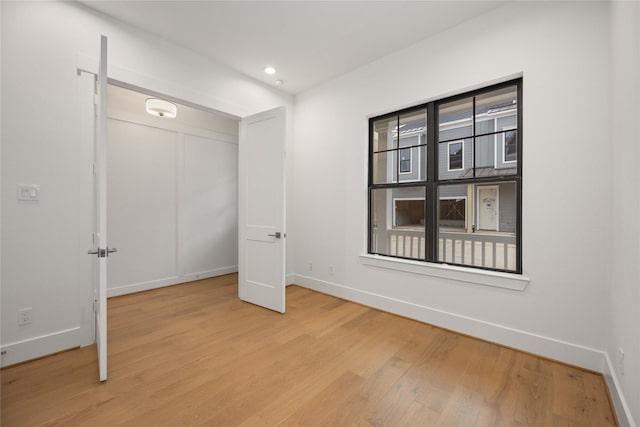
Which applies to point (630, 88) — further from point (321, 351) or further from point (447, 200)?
point (447, 200)

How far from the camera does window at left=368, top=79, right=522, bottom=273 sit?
8.59ft

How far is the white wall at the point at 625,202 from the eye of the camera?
1.26 metres

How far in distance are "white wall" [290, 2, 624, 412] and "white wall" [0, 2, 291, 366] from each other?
2.94 m

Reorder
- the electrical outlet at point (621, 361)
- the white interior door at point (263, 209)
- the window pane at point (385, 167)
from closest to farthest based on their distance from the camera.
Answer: the electrical outlet at point (621, 361) → the white interior door at point (263, 209) → the window pane at point (385, 167)

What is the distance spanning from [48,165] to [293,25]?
2.46 meters

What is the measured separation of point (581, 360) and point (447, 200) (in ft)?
10.7

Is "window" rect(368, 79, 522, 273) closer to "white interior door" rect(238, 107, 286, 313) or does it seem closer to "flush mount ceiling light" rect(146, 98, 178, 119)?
"white interior door" rect(238, 107, 286, 313)

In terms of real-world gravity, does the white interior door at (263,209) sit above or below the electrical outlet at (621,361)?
above

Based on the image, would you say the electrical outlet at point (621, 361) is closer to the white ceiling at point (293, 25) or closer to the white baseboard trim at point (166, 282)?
the white ceiling at point (293, 25)

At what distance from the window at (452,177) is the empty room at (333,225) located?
0.04 metres

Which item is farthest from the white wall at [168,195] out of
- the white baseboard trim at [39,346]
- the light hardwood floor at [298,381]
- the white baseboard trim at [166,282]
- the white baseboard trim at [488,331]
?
A: the white baseboard trim at [488,331]

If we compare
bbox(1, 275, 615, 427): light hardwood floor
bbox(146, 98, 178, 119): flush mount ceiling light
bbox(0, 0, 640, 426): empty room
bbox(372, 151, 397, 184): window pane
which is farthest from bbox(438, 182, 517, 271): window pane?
bbox(146, 98, 178, 119): flush mount ceiling light

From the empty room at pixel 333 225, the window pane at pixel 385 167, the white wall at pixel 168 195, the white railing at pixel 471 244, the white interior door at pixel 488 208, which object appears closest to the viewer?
the empty room at pixel 333 225

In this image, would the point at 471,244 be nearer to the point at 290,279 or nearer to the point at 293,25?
the point at 290,279
